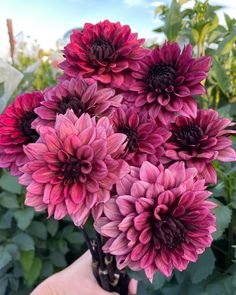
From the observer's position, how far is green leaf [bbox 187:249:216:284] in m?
0.69

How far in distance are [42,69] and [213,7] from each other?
888mm

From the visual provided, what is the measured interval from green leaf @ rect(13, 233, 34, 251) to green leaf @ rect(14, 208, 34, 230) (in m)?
0.04

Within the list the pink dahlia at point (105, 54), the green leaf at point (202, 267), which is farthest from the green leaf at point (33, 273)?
the pink dahlia at point (105, 54)

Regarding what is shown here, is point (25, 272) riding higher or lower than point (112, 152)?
lower

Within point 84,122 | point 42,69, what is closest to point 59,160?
point 84,122

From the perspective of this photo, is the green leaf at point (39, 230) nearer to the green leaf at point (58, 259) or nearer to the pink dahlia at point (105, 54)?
the green leaf at point (58, 259)

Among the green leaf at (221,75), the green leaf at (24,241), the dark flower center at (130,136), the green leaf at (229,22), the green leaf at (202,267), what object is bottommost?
the green leaf at (24,241)

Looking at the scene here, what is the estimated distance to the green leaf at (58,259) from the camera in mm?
1043

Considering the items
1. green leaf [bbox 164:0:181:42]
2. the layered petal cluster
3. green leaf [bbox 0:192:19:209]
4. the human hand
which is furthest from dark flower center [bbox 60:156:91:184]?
green leaf [bbox 0:192:19:209]

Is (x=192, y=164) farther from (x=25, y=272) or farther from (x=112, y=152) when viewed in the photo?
(x=25, y=272)

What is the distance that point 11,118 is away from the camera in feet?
1.56

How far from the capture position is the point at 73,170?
0.39 meters

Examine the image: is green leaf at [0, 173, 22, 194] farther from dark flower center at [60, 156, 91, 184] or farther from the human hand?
dark flower center at [60, 156, 91, 184]

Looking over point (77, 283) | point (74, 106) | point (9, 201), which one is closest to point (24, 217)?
point (9, 201)
